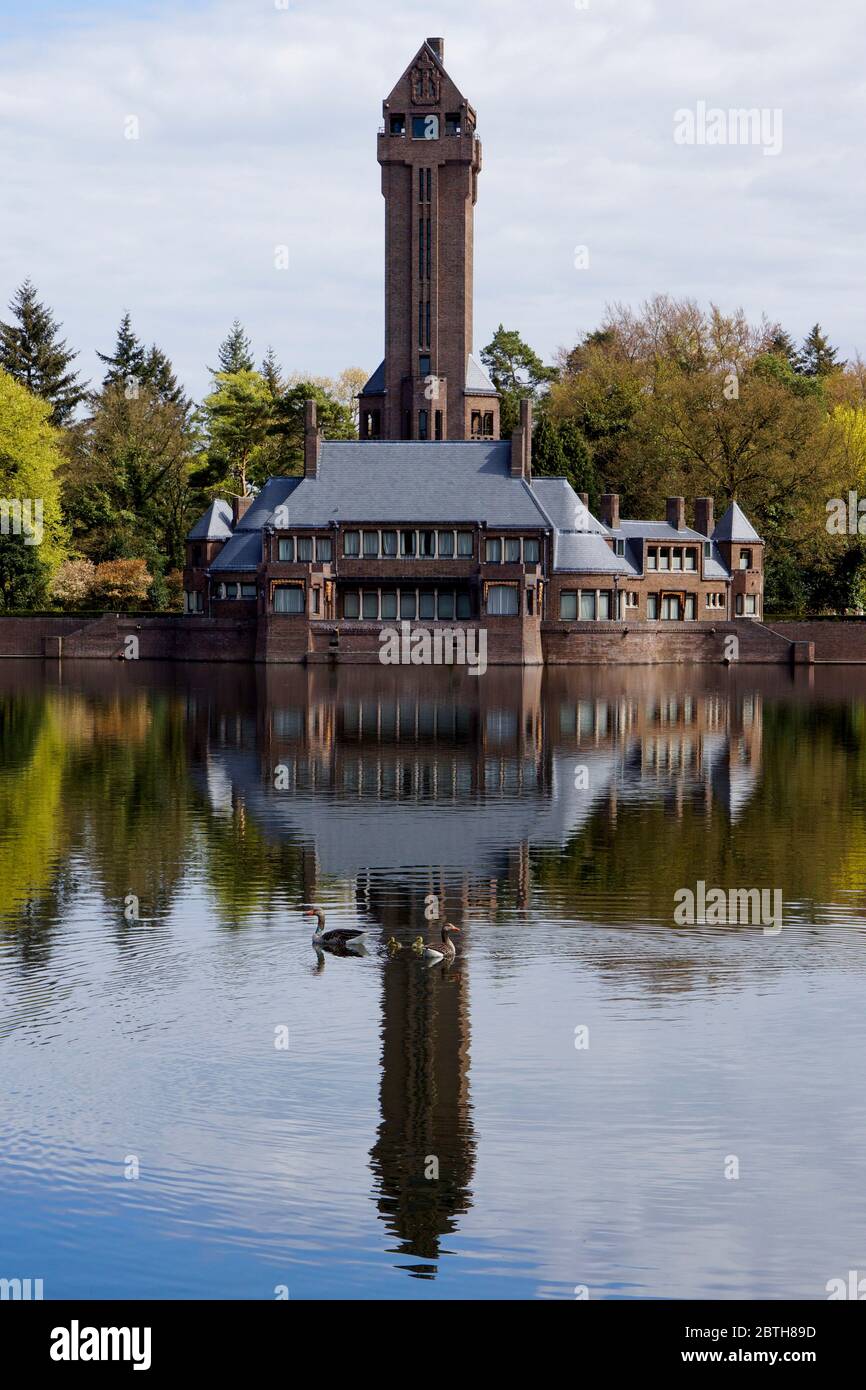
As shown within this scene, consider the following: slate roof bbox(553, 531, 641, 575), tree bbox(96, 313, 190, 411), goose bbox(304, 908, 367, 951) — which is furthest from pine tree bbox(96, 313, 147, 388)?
goose bbox(304, 908, 367, 951)

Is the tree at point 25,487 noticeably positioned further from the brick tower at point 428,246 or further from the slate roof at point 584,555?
the slate roof at point 584,555

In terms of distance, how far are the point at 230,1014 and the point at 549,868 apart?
9050mm

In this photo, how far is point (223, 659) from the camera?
97125 mm

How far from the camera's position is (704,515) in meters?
110

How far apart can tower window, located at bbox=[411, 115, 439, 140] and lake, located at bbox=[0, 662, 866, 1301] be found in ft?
272

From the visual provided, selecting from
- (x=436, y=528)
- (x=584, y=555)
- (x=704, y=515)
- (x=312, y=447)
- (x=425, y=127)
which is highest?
(x=425, y=127)

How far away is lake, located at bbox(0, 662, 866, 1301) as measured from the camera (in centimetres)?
1207

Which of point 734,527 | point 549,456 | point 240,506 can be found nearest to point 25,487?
point 240,506

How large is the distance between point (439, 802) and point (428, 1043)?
1646cm

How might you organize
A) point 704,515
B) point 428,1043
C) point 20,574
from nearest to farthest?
1. point 428,1043
2. point 20,574
3. point 704,515

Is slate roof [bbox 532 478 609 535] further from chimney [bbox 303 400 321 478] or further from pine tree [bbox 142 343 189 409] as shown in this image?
pine tree [bbox 142 343 189 409]

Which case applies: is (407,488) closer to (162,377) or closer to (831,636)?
(831,636)
